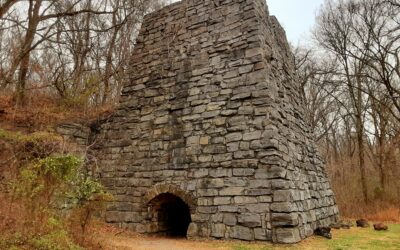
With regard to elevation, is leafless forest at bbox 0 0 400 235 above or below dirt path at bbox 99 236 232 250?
above

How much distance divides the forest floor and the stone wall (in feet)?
0.71

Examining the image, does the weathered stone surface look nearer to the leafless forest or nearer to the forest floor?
the forest floor

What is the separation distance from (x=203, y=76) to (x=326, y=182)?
4639 millimetres

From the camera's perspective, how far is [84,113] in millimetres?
9562

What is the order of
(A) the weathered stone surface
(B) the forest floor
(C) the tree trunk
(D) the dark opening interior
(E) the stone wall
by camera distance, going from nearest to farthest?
(B) the forest floor < (A) the weathered stone surface < (E) the stone wall < (D) the dark opening interior < (C) the tree trunk

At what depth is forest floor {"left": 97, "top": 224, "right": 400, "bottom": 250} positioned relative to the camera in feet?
19.1

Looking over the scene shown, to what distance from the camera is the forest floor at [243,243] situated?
19.1 ft

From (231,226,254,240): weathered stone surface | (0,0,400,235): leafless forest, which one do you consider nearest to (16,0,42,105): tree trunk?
(0,0,400,235): leafless forest

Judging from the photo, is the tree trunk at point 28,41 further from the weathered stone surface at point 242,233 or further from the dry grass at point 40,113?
the weathered stone surface at point 242,233

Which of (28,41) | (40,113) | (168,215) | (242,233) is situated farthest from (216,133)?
(28,41)

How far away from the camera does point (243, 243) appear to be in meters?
6.10

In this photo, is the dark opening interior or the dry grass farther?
the dry grass

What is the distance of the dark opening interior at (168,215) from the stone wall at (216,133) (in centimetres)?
17

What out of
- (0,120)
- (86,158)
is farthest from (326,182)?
(0,120)
